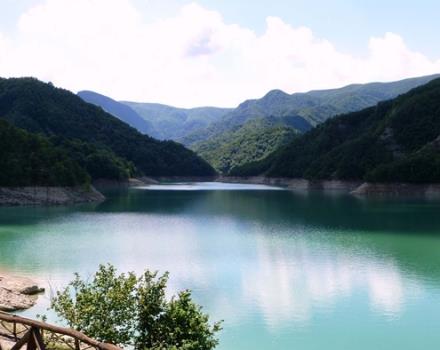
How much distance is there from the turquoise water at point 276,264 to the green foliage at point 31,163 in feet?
40.0

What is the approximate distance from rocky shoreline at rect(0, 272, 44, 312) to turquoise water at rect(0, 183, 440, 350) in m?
0.89

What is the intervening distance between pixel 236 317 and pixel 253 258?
15.4 m

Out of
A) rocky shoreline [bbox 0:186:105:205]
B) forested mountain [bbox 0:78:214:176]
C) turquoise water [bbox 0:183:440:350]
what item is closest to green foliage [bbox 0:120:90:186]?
rocky shoreline [bbox 0:186:105:205]

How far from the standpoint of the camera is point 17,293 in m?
24.8

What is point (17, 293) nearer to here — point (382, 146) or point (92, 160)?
point (92, 160)

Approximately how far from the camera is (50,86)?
186625 millimetres

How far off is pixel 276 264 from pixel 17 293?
17.2 meters

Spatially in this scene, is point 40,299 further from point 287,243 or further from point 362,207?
point 362,207

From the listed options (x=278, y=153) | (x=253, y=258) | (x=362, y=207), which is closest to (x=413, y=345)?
(x=253, y=258)

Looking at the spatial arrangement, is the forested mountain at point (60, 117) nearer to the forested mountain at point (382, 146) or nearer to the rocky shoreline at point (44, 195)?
the rocky shoreline at point (44, 195)

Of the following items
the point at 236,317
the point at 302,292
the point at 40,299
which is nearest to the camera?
the point at 236,317

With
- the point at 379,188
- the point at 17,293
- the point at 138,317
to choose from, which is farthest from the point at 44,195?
the point at 138,317

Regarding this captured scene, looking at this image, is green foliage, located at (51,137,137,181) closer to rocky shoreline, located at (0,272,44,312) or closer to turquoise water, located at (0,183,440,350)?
turquoise water, located at (0,183,440,350)

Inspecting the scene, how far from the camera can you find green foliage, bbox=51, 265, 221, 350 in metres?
13.9
